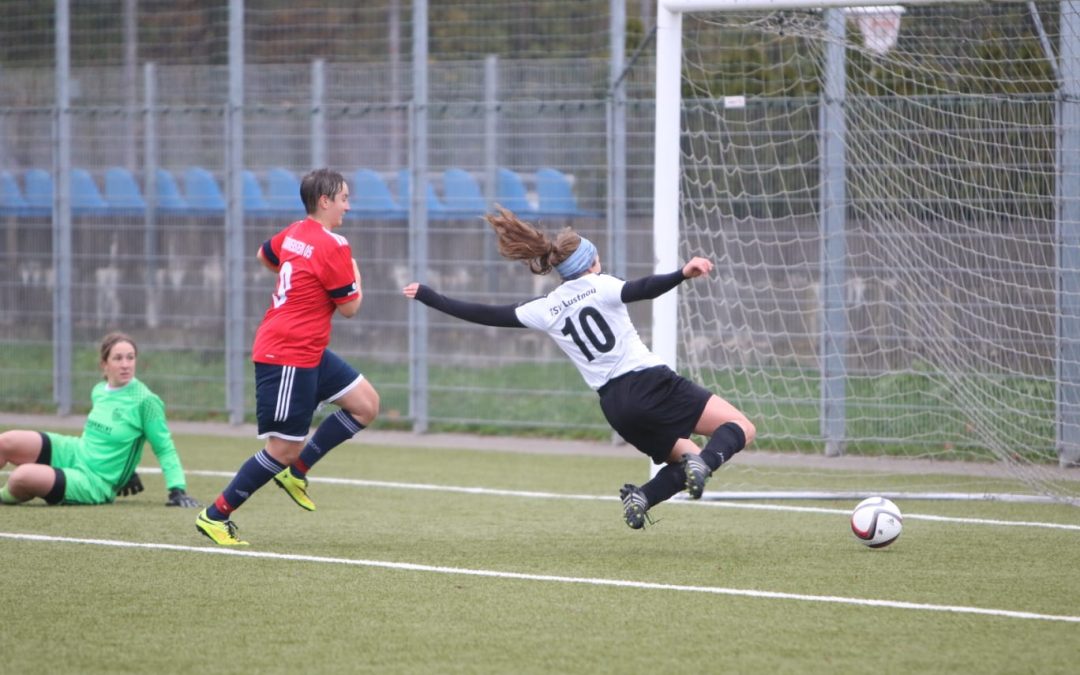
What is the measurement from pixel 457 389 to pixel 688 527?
5.81 meters

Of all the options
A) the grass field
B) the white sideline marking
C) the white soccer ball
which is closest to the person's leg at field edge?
the grass field

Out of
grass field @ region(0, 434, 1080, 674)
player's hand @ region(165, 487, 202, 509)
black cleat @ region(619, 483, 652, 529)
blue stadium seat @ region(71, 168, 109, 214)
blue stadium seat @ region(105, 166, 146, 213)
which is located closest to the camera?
grass field @ region(0, 434, 1080, 674)

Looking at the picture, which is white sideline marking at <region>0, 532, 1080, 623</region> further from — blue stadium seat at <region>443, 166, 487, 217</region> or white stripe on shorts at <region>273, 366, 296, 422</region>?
blue stadium seat at <region>443, 166, 487, 217</region>

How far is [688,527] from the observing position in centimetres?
849

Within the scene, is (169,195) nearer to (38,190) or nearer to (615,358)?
(38,190)

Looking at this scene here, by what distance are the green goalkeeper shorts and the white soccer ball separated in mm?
4643

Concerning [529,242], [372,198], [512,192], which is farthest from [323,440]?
[372,198]

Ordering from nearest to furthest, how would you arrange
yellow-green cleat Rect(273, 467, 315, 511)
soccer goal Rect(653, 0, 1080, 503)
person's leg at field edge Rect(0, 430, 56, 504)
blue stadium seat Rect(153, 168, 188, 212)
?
yellow-green cleat Rect(273, 467, 315, 511) < person's leg at field edge Rect(0, 430, 56, 504) < soccer goal Rect(653, 0, 1080, 503) < blue stadium seat Rect(153, 168, 188, 212)

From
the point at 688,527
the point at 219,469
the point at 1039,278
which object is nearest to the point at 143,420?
the point at 219,469

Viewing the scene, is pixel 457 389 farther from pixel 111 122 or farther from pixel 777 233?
pixel 111 122

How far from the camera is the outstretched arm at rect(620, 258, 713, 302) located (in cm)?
672

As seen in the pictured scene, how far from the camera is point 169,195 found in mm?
14930

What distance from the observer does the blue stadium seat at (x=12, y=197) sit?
1551 centimetres

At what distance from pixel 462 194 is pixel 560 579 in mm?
7609
